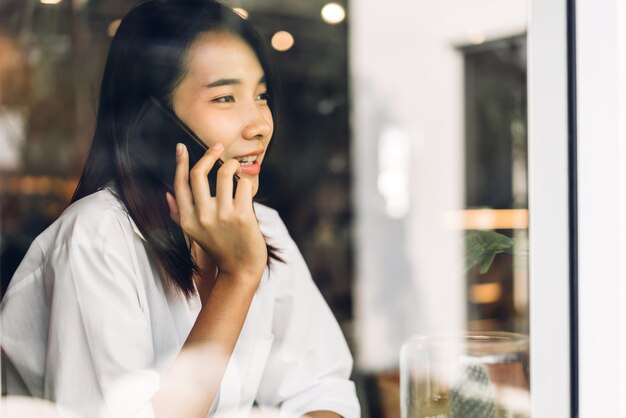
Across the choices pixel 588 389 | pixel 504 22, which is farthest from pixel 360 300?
pixel 504 22

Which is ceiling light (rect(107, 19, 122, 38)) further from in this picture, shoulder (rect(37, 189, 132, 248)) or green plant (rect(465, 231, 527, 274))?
green plant (rect(465, 231, 527, 274))

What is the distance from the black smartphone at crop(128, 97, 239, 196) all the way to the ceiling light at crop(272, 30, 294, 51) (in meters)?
0.27

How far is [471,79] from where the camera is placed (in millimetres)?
1870

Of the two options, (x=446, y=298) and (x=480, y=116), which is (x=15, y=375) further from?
(x=480, y=116)

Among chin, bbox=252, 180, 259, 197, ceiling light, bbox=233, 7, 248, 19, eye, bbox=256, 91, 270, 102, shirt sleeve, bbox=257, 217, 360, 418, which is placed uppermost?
ceiling light, bbox=233, 7, 248, 19

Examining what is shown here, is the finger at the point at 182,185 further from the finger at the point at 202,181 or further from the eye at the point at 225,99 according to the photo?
the eye at the point at 225,99

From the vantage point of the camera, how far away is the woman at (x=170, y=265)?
111 centimetres

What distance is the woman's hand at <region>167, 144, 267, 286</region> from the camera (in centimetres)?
122

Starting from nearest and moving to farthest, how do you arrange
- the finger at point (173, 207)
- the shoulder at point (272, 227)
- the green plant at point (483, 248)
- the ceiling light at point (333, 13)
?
the finger at point (173, 207) → the shoulder at point (272, 227) → the ceiling light at point (333, 13) → the green plant at point (483, 248)

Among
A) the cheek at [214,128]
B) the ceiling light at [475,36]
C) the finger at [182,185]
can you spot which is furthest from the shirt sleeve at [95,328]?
the ceiling light at [475,36]

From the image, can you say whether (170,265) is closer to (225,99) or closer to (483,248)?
(225,99)

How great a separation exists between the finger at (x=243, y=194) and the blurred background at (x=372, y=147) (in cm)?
4

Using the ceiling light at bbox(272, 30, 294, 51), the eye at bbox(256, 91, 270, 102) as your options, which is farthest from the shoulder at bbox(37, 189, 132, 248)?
the ceiling light at bbox(272, 30, 294, 51)

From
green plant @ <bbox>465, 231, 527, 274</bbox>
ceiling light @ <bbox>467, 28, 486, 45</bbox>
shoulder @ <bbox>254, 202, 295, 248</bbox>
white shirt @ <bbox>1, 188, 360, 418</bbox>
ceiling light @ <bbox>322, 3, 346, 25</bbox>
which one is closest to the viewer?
white shirt @ <bbox>1, 188, 360, 418</bbox>
